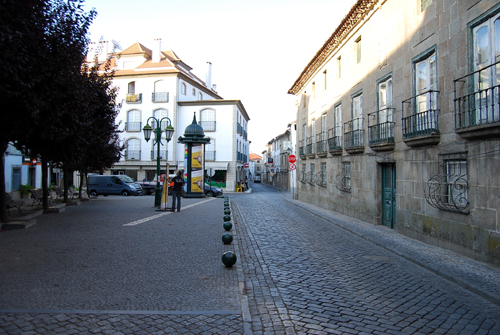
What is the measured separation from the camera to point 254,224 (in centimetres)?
1258

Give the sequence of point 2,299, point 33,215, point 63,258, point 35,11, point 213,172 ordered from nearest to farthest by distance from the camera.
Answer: point 2,299 → point 63,258 → point 35,11 → point 33,215 → point 213,172

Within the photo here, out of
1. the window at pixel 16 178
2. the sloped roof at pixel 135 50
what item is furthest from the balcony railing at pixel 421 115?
the sloped roof at pixel 135 50

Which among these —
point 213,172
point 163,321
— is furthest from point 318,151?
point 213,172

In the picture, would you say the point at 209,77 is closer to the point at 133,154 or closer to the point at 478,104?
the point at 133,154

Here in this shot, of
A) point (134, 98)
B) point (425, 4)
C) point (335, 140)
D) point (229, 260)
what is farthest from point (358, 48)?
point (134, 98)

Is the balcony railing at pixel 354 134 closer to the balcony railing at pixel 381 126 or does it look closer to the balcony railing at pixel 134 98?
the balcony railing at pixel 381 126

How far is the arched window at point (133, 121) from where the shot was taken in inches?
1682

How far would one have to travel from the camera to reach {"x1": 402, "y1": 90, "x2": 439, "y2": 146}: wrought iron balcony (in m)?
8.56

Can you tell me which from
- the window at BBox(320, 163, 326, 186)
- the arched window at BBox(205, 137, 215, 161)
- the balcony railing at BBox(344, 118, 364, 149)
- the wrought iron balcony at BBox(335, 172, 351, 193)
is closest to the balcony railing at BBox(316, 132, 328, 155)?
the window at BBox(320, 163, 326, 186)

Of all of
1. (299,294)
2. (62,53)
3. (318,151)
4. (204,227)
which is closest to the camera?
(299,294)

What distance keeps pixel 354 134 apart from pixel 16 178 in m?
20.9

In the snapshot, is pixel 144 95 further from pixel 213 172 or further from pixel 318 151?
pixel 318 151

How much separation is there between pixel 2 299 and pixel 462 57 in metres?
8.91

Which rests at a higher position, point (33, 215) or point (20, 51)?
point (20, 51)
